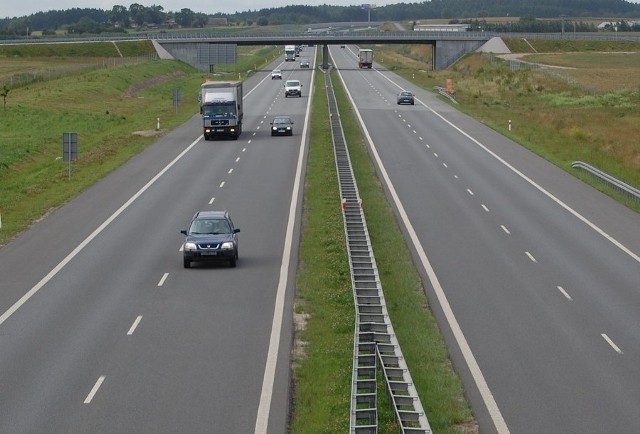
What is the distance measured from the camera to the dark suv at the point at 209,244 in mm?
34562

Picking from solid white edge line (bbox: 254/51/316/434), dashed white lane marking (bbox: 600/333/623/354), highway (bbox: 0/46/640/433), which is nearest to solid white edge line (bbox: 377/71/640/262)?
highway (bbox: 0/46/640/433)

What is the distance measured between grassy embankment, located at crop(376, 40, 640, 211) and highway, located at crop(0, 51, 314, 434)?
18.7 meters

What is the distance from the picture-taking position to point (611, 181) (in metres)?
52.2

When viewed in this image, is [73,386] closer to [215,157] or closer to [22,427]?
[22,427]

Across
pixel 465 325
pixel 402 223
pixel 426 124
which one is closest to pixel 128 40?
pixel 426 124

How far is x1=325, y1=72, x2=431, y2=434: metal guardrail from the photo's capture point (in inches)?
764

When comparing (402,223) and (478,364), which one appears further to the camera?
(402,223)

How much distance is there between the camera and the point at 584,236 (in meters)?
41.0

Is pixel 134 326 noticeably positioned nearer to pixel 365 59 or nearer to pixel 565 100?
pixel 565 100

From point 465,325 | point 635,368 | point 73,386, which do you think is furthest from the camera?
point 465,325

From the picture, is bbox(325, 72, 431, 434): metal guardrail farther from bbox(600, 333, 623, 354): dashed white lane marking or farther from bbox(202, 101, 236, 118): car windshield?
bbox(202, 101, 236, 118): car windshield

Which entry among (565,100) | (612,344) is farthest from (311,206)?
(565,100)

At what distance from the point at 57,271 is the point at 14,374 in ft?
36.1

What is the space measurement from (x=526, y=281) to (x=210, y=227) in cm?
948
